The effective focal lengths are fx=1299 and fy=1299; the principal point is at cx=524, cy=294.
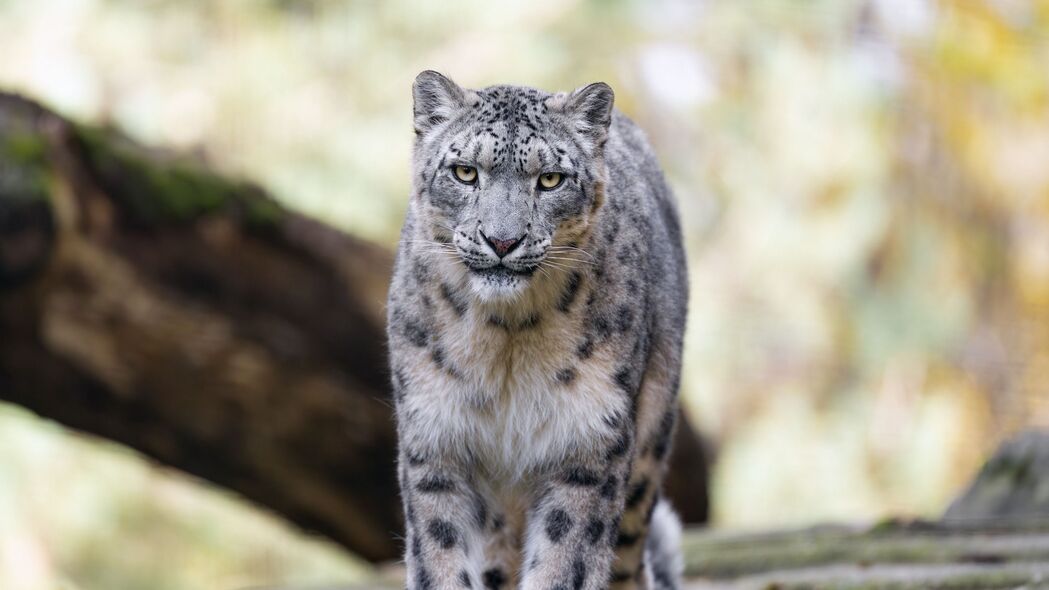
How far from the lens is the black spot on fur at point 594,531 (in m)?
3.79

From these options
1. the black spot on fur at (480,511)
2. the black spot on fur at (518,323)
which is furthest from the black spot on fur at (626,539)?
the black spot on fur at (518,323)

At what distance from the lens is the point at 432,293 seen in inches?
153

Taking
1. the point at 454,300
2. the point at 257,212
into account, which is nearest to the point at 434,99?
the point at 454,300

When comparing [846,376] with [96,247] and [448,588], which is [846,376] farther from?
[448,588]

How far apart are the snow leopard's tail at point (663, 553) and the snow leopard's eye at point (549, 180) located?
1770mm

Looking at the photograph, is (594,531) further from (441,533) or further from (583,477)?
(441,533)

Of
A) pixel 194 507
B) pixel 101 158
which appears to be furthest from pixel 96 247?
pixel 194 507

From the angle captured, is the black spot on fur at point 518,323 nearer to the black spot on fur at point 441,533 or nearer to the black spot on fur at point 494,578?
the black spot on fur at point 441,533

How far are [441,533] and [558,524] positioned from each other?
0.34 meters

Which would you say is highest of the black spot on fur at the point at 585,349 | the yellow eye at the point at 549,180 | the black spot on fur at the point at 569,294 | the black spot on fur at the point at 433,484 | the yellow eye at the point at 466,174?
the yellow eye at the point at 466,174

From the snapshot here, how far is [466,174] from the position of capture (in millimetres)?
3713

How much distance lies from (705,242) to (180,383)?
496cm

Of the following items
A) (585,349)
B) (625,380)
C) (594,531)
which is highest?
(585,349)

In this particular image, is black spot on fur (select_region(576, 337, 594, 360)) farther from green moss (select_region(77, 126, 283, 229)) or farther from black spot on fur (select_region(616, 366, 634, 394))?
green moss (select_region(77, 126, 283, 229))
